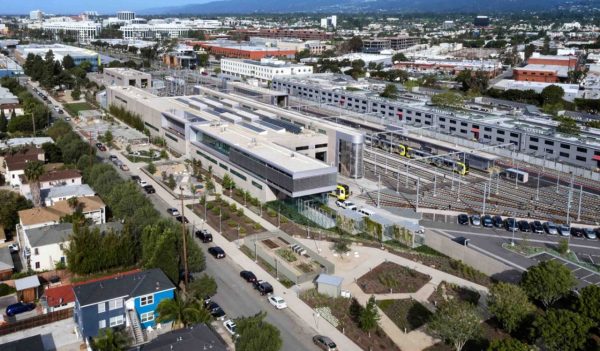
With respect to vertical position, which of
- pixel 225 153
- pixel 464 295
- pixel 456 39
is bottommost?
pixel 464 295

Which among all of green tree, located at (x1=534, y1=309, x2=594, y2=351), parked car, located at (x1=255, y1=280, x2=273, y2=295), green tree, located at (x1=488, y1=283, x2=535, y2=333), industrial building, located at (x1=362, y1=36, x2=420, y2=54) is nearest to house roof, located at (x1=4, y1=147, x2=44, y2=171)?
parked car, located at (x1=255, y1=280, x2=273, y2=295)

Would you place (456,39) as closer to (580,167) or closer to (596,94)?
(596,94)

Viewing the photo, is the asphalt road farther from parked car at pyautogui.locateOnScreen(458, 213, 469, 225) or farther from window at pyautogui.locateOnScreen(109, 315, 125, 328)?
parked car at pyautogui.locateOnScreen(458, 213, 469, 225)

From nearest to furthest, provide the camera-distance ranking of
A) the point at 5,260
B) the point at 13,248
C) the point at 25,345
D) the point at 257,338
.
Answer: the point at 257,338 → the point at 25,345 → the point at 5,260 → the point at 13,248

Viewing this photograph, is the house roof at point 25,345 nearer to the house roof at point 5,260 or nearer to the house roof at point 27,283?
the house roof at point 27,283

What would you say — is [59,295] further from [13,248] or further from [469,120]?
[469,120]

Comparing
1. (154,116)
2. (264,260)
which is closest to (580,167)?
(264,260)

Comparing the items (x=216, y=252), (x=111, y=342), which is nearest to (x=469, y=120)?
(x=216, y=252)
